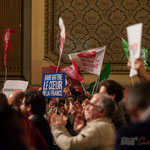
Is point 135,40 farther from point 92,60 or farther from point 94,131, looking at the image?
point 92,60

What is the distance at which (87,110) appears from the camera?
2301mm

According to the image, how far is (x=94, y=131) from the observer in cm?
212

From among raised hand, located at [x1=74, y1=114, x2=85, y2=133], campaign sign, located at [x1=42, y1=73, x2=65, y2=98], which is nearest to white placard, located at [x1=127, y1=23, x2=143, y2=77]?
raised hand, located at [x1=74, y1=114, x2=85, y2=133]

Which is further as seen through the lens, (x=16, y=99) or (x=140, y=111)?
(x=16, y=99)

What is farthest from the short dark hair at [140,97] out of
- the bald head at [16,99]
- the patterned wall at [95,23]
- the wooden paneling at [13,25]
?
the wooden paneling at [13,25]

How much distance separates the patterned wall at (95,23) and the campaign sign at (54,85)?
2.39 m

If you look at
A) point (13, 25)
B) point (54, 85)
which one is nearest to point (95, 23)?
point (13, 25)

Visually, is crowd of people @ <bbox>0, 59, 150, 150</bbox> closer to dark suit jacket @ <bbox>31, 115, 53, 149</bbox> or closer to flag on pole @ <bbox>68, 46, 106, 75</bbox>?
dark suit jacket @ <bbox>31, 115, 53, 149</bbox>

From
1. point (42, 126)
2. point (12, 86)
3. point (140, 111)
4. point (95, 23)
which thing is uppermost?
point (95, 23)

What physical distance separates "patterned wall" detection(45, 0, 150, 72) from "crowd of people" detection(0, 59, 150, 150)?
4284mm

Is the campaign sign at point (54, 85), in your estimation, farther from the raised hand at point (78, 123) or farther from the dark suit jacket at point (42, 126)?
the raised hand at point (78, 123)

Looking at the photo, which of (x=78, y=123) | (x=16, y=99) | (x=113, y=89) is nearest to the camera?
(x=78, y=123)

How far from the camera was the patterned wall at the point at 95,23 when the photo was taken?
7.15m

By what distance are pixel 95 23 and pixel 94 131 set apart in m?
5.37
